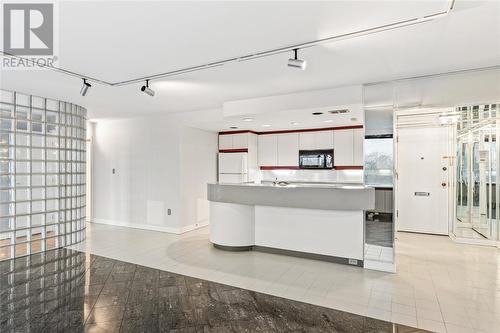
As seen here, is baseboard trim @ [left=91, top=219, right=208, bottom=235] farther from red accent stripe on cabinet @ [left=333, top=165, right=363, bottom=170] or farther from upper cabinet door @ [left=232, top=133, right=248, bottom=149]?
red accent stripe on cabinet @ [left=333, top=165, right=363, bottom=170]

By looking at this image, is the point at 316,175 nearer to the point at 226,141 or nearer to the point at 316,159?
the point at 316,159

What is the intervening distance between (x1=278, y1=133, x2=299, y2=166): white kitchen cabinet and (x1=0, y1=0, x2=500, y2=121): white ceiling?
2.44 metres

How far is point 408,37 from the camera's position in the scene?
8.61 ft

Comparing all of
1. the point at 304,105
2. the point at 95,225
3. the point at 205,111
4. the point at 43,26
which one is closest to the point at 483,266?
the point at 304,105

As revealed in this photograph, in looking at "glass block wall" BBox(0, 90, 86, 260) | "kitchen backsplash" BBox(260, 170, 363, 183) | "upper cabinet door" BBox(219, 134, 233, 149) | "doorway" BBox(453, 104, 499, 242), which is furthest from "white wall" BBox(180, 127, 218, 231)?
"doorway" BBox(453, 104, 499, 242)

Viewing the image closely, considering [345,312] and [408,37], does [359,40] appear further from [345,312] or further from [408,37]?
[345,312]

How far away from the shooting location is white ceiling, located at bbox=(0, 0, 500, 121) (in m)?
2.15

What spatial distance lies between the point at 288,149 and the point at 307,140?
496 millimetres

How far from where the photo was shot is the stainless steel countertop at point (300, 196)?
12.8ft

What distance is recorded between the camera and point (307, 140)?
21.6 feet

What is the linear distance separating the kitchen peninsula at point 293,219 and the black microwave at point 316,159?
187 centimetres

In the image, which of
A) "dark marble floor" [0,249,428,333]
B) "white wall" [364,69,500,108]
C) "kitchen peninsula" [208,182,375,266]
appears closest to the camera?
"dark marble floor" [0,249,428,333]

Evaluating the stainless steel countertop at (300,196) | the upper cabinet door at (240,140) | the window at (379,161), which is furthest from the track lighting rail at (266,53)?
the upper cabinet door at (240,140)

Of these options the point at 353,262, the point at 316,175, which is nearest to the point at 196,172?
the point at 316,175
